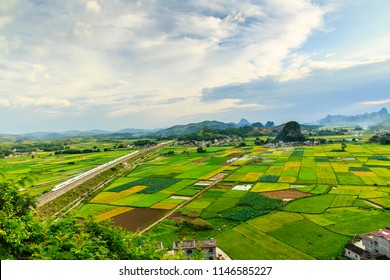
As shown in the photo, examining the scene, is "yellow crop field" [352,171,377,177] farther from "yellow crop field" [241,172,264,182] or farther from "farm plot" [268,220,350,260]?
"farm plot" [268,220,350,260]

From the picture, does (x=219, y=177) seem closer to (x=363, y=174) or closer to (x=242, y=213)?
(x=242, y=213)

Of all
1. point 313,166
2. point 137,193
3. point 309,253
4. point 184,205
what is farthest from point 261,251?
point 313,166

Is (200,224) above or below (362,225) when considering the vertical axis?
above

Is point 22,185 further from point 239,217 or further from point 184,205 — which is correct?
point 184,205

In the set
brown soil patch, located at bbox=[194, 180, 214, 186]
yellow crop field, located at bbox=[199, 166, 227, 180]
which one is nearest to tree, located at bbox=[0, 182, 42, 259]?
brown soil patch, located at bbox=[194, 180, 214, 186]

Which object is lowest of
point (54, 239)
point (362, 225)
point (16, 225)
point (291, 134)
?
point (362, 225)

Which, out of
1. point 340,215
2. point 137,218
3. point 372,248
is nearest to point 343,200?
point 340,215

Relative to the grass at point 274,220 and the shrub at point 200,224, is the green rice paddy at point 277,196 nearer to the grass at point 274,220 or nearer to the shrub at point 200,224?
the grass at point 274,220
